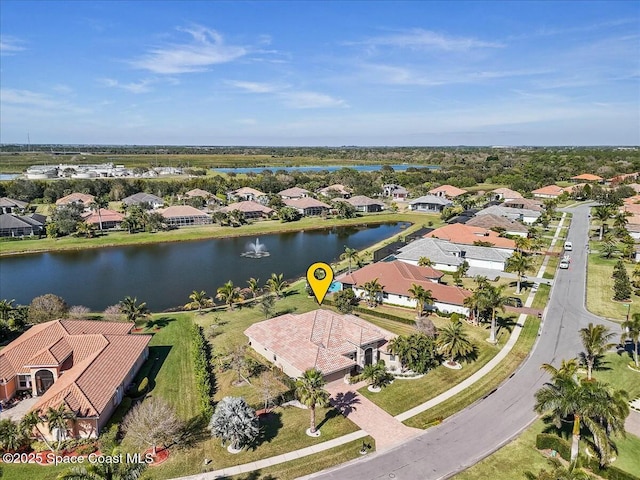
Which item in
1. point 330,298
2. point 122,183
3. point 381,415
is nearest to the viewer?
point 381,415

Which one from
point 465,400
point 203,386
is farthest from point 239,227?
point 465,400

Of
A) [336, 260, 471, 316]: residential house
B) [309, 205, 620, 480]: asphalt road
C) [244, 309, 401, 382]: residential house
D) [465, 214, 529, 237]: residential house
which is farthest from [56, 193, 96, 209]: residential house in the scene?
[309, 205, 620, 480]: asphalt road

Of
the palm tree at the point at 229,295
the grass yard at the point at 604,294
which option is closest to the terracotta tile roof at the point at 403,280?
the palm tree at the point at 229,295

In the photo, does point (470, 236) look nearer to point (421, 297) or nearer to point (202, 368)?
point (421, 297)

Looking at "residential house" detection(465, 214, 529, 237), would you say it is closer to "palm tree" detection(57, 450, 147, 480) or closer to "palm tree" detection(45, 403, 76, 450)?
"palm tree" detection(45, 403, 76, 450)

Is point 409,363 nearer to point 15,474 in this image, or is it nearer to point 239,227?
point 15,474

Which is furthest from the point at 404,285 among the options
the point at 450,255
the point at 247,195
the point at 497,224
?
the point at 247,195
